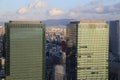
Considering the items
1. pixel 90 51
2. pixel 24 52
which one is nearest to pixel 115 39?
pixel 90 51

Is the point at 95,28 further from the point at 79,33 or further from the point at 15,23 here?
the point at 15,23

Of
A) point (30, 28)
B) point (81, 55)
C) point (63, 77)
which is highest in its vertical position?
point (30, 28)

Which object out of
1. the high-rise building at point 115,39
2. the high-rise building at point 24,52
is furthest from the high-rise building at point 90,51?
the high-rise building at point 115,39

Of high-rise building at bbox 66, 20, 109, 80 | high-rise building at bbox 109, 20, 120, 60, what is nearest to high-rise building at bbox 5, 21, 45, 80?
high-rise building at bbox 66, 20, 109, 80

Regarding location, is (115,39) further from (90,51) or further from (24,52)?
(24,52)

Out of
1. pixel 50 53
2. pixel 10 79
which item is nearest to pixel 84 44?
pixel 10 79

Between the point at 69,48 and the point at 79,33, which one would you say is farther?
the point at 69,48
